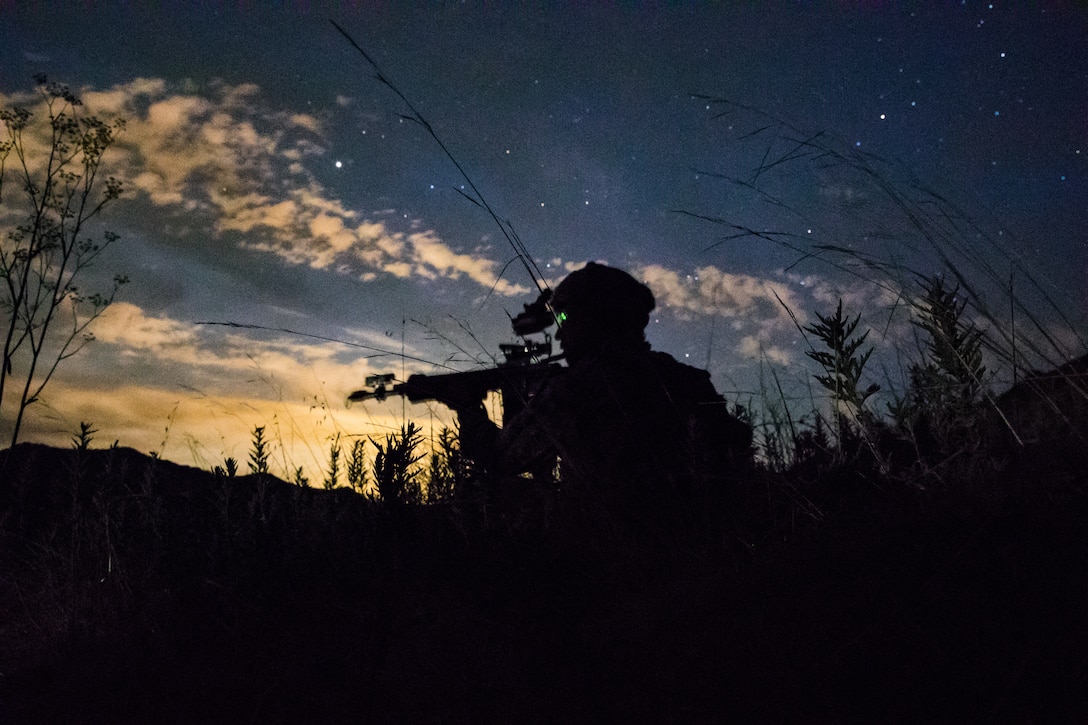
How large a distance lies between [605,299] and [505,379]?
4.33 feet

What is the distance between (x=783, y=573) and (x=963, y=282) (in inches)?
62.1

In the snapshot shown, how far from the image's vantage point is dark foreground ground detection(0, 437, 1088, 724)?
4.37 ft

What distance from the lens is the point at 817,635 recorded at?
4.75ft

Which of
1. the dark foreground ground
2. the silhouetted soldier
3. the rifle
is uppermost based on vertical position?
the rifle

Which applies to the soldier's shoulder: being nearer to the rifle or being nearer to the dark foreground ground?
the rifle

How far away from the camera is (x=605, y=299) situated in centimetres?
629

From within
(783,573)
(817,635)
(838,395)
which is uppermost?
(838,395)

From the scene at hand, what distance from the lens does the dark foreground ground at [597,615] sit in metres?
1.33

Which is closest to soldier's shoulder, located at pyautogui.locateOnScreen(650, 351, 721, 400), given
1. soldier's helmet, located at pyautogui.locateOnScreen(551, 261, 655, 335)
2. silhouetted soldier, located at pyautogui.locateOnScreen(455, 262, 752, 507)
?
silhouetted soldier, located at pyautogui.locateOnScreen(455, 262, 752, 507)

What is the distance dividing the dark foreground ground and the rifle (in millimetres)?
2656

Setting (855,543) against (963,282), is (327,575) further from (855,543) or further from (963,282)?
(963,282)

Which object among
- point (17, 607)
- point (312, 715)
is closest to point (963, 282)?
point (312, 715)

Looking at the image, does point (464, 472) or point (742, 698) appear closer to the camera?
point (742, 698)

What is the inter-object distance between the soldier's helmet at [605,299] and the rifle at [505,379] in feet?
1.05
